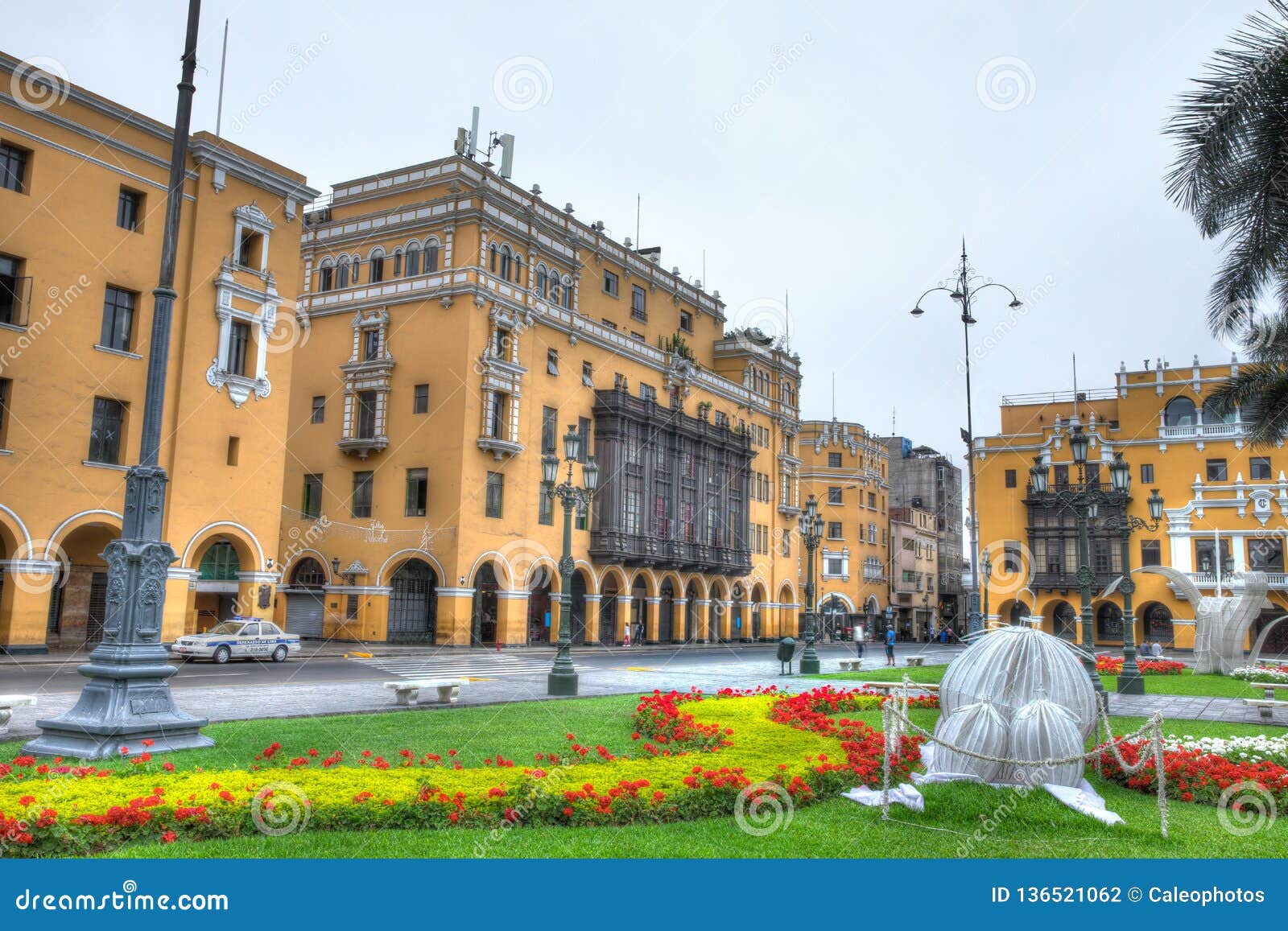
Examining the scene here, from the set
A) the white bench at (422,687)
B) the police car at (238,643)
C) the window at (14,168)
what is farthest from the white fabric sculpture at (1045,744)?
the window at (14,168)

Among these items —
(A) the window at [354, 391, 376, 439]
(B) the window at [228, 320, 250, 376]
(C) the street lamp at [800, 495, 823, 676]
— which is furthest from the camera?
(A) the window at [354, 391, 376, 439]

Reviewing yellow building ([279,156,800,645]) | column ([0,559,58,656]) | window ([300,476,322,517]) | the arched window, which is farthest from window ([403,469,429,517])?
the arched window

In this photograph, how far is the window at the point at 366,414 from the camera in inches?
1619

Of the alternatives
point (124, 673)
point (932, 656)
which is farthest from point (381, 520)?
point (124, 673)

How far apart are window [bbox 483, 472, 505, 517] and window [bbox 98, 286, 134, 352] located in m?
14.7

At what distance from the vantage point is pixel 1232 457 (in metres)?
54.0

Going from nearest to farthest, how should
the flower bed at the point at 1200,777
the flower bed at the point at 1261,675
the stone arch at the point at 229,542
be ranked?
the flower bed at the point at 1200,777, the flower bed at the point at 1261,675, the stone arch at the point at 229,542

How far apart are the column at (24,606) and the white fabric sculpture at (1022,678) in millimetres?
24581

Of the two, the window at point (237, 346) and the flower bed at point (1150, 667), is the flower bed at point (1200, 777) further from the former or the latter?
the window at point (237, 346)

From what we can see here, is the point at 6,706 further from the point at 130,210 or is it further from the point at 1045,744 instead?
the point at 130,210

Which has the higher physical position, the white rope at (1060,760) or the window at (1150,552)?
the window at (1150,552)

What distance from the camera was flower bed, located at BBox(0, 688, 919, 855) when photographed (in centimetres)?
698

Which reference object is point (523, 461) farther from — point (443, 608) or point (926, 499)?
point (926, 499)

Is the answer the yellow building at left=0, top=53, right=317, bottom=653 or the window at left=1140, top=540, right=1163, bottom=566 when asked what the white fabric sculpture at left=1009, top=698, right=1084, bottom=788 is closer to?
the yellow building at left=0, top=53, right=317, bottom=653
